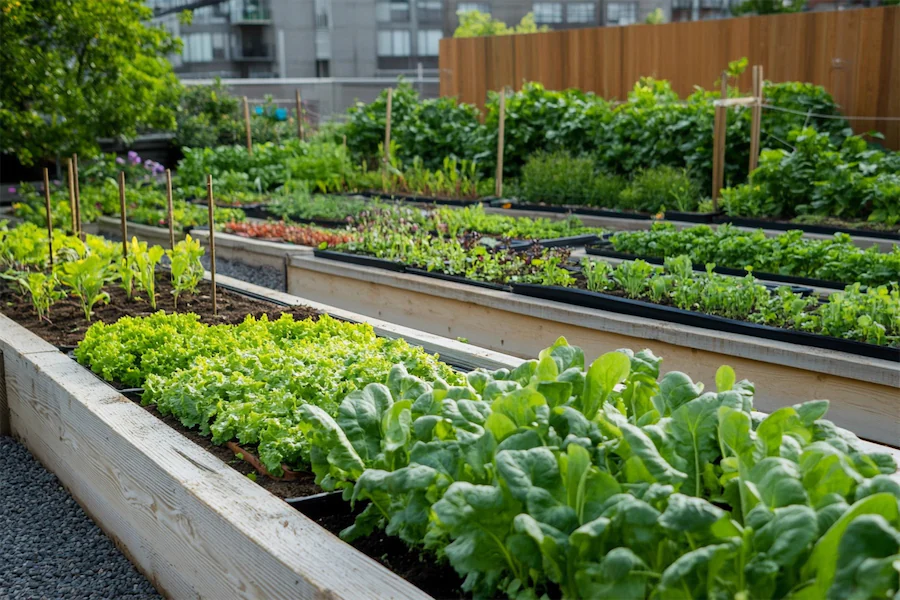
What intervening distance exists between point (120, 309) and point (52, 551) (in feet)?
6.79

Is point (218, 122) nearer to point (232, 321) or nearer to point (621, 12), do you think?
point (232, 321)

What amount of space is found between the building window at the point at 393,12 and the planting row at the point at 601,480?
124ft

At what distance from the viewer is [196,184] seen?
11758 mm

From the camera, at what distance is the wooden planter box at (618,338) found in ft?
12.9

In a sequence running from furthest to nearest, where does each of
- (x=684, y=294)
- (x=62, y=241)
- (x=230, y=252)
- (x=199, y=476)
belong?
1. (x=230, y=252)
2. (x=62, y=241)
3. (x=684, y=294)
4. (x=199, y=476)

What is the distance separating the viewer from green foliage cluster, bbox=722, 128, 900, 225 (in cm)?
732

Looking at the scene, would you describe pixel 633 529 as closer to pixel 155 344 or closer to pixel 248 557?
pixel 248 557

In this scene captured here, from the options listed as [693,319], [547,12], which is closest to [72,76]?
[693,319]

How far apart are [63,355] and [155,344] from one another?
1.83ft

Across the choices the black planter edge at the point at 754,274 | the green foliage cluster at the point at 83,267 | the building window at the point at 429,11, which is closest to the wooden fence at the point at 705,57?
the black planter edge at the point at 754,274

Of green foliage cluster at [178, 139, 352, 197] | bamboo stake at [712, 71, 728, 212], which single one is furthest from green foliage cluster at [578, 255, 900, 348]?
green foliage cluster at [178, 139, 352, 197]

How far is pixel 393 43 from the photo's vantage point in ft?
127

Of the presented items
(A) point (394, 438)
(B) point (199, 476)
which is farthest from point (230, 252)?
(A) point (394, 438)

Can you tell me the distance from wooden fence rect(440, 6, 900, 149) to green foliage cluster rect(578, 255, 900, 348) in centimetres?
526
